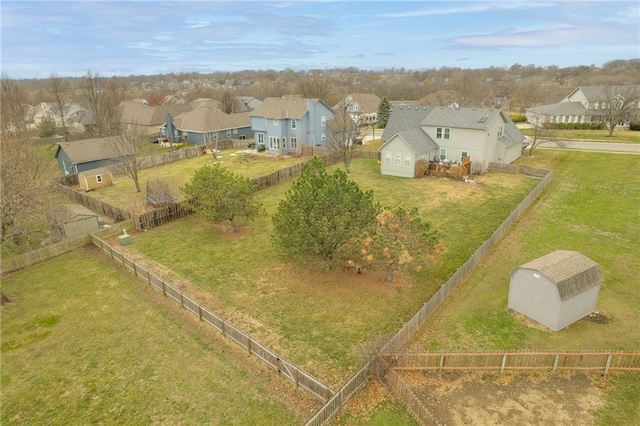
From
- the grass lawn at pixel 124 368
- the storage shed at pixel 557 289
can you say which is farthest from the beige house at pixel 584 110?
the grass lawn at pixel 124 368

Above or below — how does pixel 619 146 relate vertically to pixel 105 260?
above

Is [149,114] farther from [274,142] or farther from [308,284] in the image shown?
[308,284]

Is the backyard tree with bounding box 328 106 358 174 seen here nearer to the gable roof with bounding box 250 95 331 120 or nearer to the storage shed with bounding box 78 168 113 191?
the gable roof with bounding box 250 95 331 120

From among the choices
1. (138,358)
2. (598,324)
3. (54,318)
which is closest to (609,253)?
(598,324)

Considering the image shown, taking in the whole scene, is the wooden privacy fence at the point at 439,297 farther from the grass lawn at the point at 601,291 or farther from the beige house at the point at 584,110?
the beige house at the point at 584,110

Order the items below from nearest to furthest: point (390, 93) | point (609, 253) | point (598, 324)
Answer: point (598, 324)
point (609, 253)
point (390, 93)

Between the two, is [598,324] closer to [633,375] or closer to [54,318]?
[633,375]

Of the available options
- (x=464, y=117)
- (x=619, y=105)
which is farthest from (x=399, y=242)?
(x=619, y=105)
